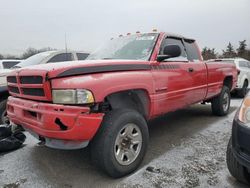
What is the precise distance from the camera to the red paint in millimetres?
2764

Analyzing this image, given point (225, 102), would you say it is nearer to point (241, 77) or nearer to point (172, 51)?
point (172, 51)

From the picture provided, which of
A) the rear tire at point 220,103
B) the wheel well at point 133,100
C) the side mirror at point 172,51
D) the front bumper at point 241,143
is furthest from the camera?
the rear tire at point 220,103

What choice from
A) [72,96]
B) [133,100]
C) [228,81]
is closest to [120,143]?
[133,100]

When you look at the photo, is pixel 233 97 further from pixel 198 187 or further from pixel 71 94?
pixel 71 94

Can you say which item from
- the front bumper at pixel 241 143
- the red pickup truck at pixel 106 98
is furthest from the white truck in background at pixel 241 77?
the front bumper at pixel 241 143

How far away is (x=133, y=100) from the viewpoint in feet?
12.2

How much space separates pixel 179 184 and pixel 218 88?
11.8ft

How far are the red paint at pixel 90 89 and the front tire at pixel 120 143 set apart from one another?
173 mm

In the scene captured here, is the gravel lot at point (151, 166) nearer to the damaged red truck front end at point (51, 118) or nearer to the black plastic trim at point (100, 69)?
the damaged red truck front end at point (51, 118)

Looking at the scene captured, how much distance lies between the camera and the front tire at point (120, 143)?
2.97 meters

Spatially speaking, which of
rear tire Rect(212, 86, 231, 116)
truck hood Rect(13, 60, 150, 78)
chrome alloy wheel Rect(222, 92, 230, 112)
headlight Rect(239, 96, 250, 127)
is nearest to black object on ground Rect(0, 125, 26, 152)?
truck hood Rect(13, 60, 150, 78)

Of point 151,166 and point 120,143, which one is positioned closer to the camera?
point 120,143

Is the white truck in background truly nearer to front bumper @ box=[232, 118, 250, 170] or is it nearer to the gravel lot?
the gravel lot

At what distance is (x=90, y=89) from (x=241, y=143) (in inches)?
62.7
